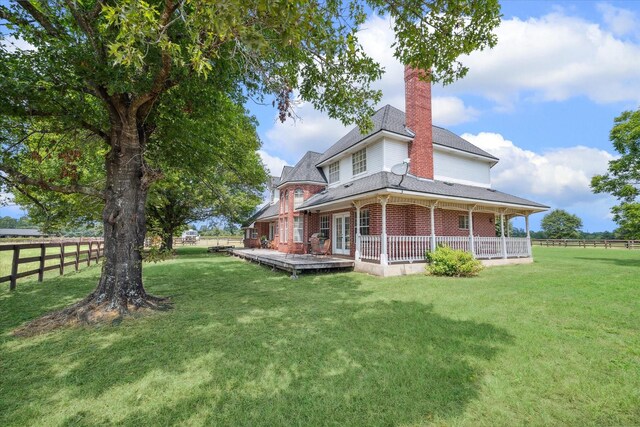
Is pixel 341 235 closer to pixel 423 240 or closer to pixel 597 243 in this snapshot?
pixel 423 240

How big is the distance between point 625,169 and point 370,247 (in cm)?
1842

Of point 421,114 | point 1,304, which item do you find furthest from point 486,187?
point 1,304

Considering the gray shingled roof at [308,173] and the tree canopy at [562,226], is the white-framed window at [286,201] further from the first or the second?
the tree canopy at [562,226]

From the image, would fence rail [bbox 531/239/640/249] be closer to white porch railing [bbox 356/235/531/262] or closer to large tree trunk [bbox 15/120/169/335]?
white porch railing [bbox 356/235/531/262]

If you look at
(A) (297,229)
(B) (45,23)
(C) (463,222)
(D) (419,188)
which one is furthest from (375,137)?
(B) (45,23)

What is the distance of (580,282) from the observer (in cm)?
894

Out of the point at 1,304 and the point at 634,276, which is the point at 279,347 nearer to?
the point at 1,304

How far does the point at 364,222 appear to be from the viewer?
13750 millimetres

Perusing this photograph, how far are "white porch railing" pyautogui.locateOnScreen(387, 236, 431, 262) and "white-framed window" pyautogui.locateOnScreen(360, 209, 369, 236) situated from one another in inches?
79.6

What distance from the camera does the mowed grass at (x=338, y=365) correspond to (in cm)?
271

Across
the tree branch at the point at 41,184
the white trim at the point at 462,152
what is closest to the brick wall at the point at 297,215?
the white trim at the point at 462,152

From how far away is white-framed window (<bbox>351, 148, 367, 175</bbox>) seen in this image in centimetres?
1471

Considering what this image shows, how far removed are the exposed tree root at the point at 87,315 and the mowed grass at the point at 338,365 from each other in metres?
0.30

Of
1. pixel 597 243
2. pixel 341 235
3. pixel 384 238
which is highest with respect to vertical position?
pixel 341 235
